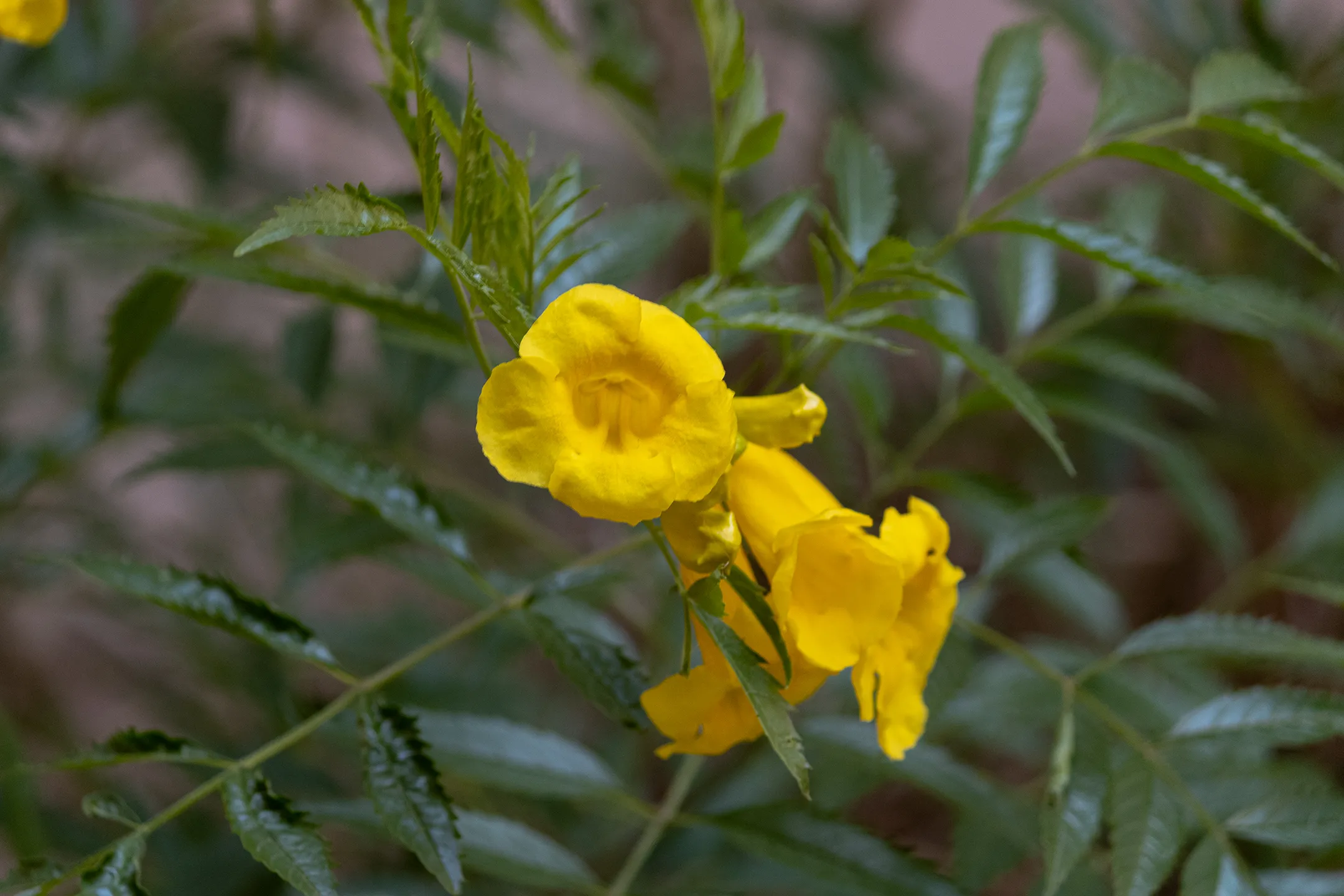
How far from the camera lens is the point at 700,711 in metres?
0.39

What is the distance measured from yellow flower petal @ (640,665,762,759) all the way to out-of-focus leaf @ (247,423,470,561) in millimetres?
143

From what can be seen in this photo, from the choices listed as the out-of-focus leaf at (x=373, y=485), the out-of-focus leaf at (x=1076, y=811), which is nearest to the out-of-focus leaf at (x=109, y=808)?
the out-of-focus leaf at (x=373, y=485)

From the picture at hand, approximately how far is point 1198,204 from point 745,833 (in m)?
1.09

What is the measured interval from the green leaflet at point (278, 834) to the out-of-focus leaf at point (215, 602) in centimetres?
6

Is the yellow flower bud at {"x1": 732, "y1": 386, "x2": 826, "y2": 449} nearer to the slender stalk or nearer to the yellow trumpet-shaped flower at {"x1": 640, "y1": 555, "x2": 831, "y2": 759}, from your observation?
the yellow trumpet-shaped flower at {"x1": 640, "y1": 555, "x2": 831, "y2": 759}

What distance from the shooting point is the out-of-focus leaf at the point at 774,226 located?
19.4 inches

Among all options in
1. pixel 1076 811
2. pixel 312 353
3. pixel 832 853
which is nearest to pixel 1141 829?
pixel 1076 811

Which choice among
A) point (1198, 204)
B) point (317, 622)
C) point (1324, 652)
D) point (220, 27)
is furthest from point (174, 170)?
point (1324, 652)

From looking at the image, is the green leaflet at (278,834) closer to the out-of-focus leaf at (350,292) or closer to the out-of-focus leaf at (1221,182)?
the out-of-focus leaf at (350,292)

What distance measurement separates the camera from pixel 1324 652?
474mm

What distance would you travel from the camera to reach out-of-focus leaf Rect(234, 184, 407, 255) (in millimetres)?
290

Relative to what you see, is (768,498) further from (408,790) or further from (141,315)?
→ (141,315)

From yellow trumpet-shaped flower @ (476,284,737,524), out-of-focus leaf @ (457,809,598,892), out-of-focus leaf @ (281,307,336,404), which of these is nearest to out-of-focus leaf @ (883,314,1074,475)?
yellow trumpet-shaped flower @ (476,284,737,524)

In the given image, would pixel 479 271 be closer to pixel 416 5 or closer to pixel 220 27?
pixel 416 5
